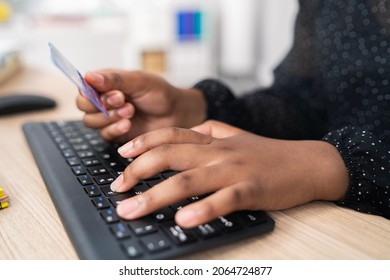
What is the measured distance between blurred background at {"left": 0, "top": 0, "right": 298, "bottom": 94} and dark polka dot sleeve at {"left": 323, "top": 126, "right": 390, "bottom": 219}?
6.91 ft

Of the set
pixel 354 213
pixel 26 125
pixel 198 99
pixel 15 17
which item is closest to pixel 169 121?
pixel 198 99

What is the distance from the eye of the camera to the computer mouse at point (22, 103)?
0.74 m

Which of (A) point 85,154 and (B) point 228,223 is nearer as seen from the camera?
(B) point 228,223

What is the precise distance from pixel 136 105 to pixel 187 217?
32cm

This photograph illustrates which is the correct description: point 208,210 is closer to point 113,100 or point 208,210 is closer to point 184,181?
point 184,181

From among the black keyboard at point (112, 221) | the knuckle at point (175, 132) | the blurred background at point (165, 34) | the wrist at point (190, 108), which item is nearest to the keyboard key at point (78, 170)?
the black keyboard at point (112, 221)

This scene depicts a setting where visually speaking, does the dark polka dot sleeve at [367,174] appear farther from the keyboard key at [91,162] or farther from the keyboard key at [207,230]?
the keyboard key at [91,162]

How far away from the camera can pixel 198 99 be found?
0.67 m

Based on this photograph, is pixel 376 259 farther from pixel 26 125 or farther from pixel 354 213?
pixel 26 125

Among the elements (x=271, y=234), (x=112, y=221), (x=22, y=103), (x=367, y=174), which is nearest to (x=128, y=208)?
(x=112, y=221)

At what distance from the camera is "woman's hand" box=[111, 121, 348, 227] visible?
348 mm

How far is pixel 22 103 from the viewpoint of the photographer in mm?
759

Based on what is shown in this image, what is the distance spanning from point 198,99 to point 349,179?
31 centimetres

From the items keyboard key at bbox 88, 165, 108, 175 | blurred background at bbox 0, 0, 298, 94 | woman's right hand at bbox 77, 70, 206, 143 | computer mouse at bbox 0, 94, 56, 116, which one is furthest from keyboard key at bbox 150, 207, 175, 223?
blurred background at bbox 0, 0, 298, 94
